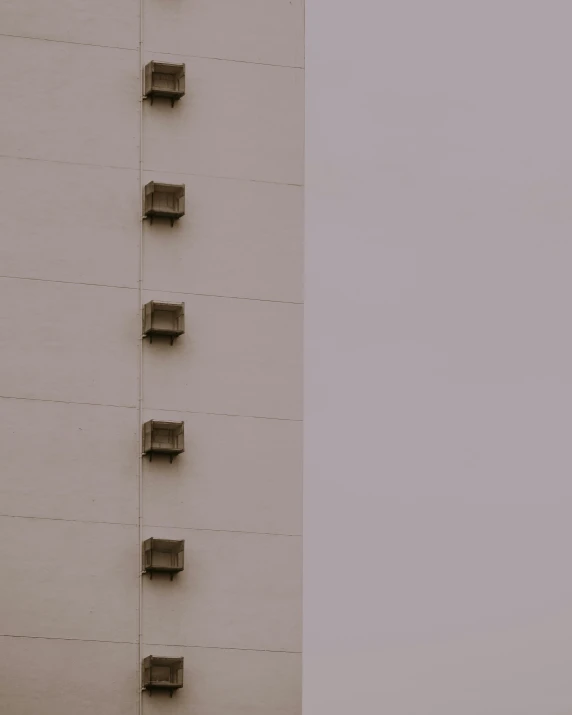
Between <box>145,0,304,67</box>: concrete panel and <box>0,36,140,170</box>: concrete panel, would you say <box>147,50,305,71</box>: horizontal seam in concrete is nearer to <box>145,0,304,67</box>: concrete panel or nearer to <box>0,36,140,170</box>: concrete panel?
<box>145,0,304,67</box>: concrete panel

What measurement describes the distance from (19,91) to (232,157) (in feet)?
17.3

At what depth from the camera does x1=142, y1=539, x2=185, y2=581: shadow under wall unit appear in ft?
131

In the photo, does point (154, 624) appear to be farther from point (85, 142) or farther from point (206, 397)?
point (85, 142)

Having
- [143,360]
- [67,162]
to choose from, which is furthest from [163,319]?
[67,162]

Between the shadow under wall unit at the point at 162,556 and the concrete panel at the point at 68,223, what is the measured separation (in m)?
6.08

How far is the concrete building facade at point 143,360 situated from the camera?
39594 mm

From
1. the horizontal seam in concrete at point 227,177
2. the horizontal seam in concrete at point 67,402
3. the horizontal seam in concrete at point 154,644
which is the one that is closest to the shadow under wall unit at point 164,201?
the horizontal seam in concrete at point 227,177

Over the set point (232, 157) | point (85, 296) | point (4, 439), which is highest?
point (232, 157)

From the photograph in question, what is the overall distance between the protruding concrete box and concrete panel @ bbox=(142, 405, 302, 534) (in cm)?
186

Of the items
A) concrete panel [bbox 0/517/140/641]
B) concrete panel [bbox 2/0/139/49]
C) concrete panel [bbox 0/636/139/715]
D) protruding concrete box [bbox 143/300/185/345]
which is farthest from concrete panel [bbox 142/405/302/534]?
concrete panel [bbox 2/0/139/49]

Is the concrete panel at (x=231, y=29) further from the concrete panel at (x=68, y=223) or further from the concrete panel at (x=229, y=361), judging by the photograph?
the concrete panel at (x=229, y=361)

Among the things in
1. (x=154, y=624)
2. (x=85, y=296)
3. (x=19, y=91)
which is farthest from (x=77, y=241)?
(x=154, y=624)

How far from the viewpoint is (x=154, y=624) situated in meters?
39.9

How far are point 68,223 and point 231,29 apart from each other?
6473mm
